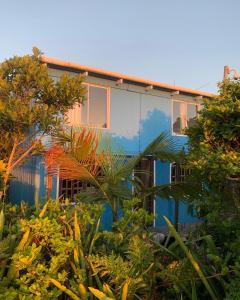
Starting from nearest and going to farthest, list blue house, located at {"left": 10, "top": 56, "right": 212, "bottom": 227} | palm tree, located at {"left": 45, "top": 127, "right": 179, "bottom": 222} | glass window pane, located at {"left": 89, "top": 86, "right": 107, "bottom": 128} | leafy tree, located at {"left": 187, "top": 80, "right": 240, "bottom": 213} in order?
leafy tree, located at {"left": 187, "top": 80, "right": 240, "bottom": 213}, palm tree, located at {"left": 45, "top": 127, "right": 179, "bottom": 222}, blue house, located at {"left": 10, "top": 56, "right": 212, "bottom": 227}, glass window pane, located at {"left": 89, "top": 86, "right": 107, "bottom": 128}

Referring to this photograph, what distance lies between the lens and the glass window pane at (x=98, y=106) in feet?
38.6

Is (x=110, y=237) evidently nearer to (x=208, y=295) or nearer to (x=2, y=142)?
(x=208, y=295)

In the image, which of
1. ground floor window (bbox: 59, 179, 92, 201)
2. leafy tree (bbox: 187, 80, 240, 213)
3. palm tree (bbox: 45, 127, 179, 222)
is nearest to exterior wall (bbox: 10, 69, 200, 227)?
ground floor window (bbox: 59, 179, 92, 201)

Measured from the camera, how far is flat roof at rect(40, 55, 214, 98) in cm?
1010

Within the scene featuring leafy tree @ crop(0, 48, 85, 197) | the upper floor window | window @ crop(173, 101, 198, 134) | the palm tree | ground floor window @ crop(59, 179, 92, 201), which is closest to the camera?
the palm tree

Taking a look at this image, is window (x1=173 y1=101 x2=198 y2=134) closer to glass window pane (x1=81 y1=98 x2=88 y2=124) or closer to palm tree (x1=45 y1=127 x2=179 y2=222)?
glass window pane (x1=81 y1=98 x2=88 y2=124)

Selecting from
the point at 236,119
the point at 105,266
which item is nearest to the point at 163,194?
the point at 236,119

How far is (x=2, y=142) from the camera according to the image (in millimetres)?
7879

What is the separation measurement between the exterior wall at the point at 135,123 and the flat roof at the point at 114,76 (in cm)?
23

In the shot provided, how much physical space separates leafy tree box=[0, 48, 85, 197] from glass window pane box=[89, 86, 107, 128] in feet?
11.9

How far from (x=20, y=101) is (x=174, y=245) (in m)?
5.16

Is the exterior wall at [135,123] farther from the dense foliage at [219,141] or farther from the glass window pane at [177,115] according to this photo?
the dense foliage at [219,141]

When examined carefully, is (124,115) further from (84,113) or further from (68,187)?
(68,187)

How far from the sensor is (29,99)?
25.5ft
